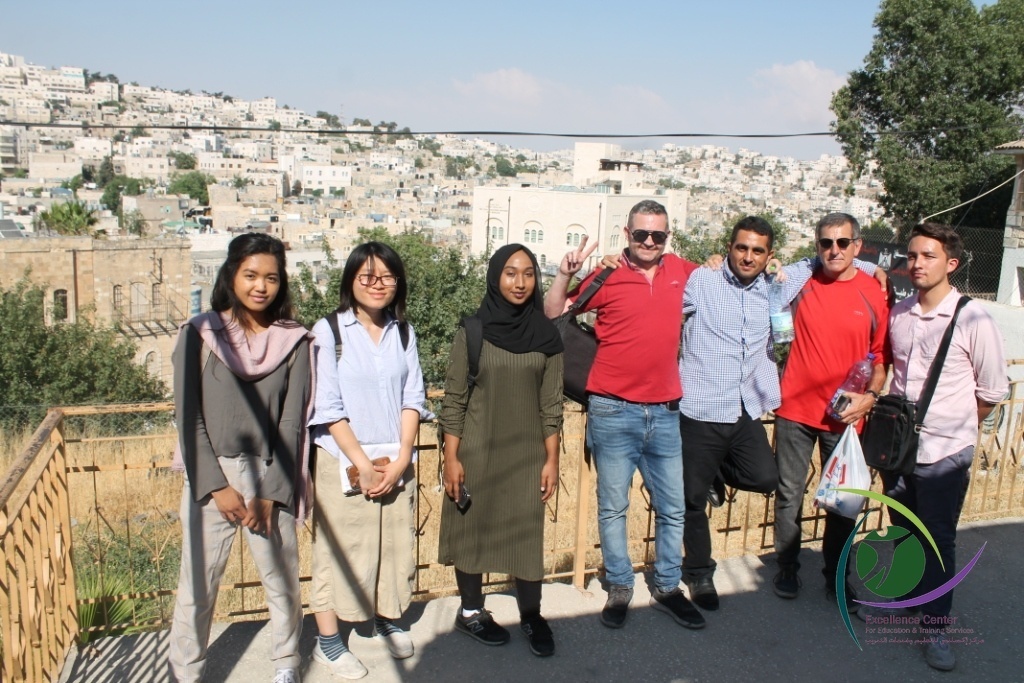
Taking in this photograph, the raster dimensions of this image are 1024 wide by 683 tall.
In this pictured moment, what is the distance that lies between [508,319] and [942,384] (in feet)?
5.52

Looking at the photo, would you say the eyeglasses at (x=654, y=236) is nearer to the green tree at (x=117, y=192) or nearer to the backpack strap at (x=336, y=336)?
the backpack strap at (x=336, y=336)

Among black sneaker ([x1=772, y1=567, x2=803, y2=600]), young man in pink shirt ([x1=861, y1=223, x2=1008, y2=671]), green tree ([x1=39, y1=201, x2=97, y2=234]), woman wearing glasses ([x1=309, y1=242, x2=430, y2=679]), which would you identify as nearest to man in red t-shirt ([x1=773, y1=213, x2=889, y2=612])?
young man in pink shirt ([x1=861, y1=223, x2=1008, y2=671])

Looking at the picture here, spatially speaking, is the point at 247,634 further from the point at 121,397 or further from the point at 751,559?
the point at 121,397

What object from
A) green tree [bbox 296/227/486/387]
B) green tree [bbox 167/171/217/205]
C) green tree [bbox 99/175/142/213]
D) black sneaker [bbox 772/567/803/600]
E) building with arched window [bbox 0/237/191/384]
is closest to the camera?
black sneaker [bbox 772/567/803/600]

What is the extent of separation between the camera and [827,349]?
3.39 meters

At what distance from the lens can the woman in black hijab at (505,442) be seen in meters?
3.02

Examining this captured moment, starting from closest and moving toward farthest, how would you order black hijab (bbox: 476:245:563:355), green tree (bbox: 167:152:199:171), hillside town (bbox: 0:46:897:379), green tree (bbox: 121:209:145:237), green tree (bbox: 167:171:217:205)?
1. black hijab (bbox: 476:245:563:355)
2. hillside town (bbox: 0:46:897:379)
3. green tree (bbox: 121:209:145:237)
4. green tree (bbox: 167:171:217:205)
5. green tree (bbox: 167:152:199:171)

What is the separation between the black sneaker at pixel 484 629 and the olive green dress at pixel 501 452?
23 centimetres

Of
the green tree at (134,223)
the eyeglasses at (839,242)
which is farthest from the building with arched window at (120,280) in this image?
the eyeglasses at (839,242)

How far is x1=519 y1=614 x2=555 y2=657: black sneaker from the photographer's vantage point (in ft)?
10.4

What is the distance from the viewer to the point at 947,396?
124 inches

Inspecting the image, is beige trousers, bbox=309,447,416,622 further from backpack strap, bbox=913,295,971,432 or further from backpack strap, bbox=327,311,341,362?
backpack strap, bbox=913,295,971,432

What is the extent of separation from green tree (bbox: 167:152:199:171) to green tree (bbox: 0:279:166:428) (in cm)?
12388

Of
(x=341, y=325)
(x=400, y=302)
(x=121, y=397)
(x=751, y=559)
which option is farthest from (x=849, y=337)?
(x=121, y=397)
